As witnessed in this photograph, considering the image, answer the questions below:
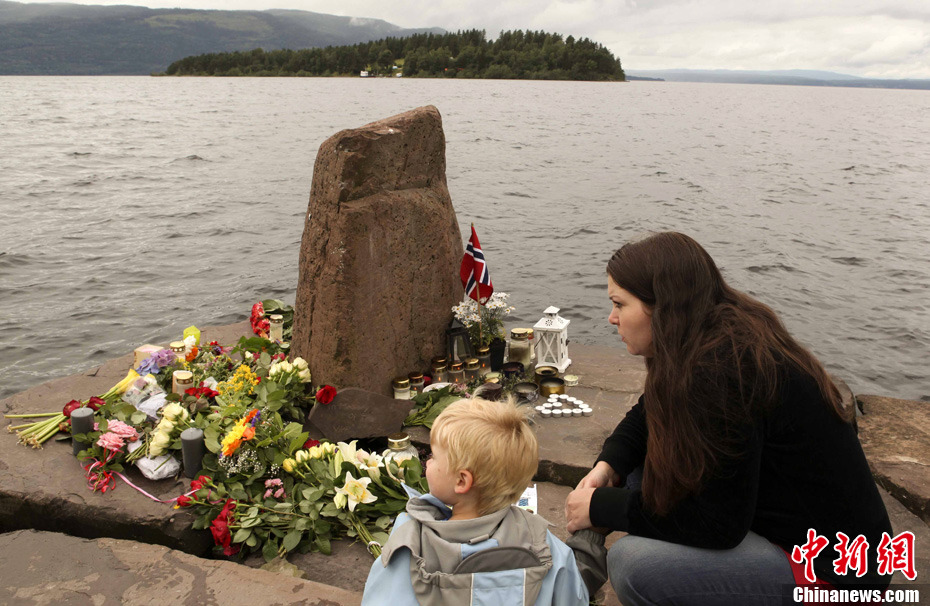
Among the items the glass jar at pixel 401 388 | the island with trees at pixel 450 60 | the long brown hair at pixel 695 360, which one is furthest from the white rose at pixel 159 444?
the island with trees at pixel 450 60

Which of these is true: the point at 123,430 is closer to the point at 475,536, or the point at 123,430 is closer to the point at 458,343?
the point at 458,343

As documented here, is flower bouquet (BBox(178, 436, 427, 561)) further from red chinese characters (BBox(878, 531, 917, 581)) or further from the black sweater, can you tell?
red chinese characters (BBox(878, 531, 917, 581))

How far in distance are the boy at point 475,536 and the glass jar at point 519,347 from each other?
12.4 feet

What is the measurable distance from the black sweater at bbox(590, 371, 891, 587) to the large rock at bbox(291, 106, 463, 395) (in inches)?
130

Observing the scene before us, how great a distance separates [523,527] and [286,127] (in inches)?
1432

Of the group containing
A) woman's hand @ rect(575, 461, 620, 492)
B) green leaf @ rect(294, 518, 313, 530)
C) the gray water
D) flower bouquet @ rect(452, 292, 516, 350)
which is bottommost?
the gray water

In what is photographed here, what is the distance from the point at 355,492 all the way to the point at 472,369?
210cm

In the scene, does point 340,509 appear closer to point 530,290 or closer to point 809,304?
point 530,290

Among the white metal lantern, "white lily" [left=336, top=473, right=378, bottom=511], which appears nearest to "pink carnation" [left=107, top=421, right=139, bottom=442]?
"white lily" [left=336, top=473, right=378, bottom=511]

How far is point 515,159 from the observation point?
91.1 feet

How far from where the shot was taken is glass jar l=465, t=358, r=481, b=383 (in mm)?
6234

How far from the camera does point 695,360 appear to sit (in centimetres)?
260

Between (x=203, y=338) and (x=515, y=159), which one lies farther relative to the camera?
(x=515, y=159)

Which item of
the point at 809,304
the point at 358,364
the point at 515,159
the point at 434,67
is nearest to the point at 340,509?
the point at 358,364
